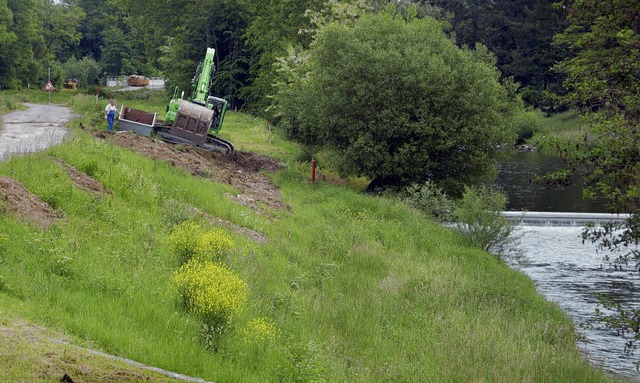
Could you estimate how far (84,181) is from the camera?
17.2m

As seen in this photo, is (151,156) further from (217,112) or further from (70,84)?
(70,84)

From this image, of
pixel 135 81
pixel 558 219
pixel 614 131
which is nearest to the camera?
pixel 614 131

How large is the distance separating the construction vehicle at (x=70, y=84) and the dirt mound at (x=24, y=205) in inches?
2671

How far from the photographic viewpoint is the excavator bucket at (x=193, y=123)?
28.8 meters

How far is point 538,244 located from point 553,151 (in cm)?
1471

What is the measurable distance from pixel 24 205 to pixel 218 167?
44.5 feet

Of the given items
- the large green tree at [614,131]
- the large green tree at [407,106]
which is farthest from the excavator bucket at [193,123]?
the large green tree at [614,131]

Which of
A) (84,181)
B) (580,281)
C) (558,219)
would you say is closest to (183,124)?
(84,181)

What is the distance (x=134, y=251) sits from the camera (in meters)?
13.3

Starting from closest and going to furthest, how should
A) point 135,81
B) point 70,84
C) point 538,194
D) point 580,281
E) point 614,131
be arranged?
1. point 614,131
2. point 580,281
3. point 538,194
4. point 70,84
5. point 135,81

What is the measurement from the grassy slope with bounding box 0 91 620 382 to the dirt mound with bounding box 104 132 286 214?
0.98m

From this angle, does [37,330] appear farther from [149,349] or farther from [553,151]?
[553,151]

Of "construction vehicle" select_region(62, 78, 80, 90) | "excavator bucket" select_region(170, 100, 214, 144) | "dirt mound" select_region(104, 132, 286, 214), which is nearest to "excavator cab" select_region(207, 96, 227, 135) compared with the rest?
"dirt mound" select_region(104, 132, 286, 214)

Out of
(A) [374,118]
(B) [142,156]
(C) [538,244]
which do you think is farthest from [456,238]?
(B) [142,156]
